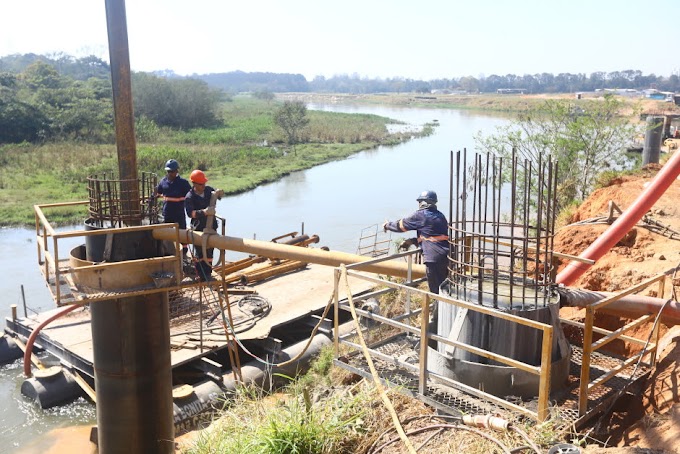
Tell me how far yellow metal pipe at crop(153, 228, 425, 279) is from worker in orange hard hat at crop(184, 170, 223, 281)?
49 cm

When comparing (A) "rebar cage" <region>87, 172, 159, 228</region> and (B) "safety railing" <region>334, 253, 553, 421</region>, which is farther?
(A) "rebar cage" <region>87, 172, 159, 228</region>

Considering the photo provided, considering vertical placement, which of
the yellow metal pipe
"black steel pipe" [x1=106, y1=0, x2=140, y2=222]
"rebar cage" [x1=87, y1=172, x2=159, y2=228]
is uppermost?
"black steel pipe" [x1=106, y1=0, x2=140, y2=222]

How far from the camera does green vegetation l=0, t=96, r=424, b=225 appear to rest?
1328 inches

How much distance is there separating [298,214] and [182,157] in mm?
15558

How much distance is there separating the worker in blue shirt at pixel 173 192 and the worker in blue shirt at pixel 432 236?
12.9ft

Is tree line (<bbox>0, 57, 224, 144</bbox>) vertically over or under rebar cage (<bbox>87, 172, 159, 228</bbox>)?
over

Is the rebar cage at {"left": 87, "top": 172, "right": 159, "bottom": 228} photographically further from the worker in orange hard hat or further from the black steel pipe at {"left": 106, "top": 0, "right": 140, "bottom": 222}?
the worker in orange hard hat

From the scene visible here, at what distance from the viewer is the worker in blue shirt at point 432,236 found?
25.0 ft

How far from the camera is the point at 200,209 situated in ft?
32.2

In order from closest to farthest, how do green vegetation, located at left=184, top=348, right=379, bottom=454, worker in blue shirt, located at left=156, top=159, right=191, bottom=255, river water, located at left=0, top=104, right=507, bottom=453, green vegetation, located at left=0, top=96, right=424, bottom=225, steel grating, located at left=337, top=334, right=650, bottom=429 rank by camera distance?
green vegetation, located at left=184, top=348, right=379, bottom=454
steel grating, located at left=337, top=334, right=650, bottom=429
worker in blue shirt, located at left=156, top=159, right=191, bottom=255
river water, located at left=0, top=104, right=507, bottom=453
green vegetation, located at left=0, top=96, right=424, bottom=225

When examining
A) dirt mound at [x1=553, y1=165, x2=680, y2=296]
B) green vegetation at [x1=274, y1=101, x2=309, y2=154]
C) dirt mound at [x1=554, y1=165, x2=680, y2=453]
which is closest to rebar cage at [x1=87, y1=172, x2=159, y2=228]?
dirt mound at [x1=553, y1=165, x2=680, y2=296]

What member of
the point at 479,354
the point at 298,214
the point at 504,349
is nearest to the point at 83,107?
the point at 298,214

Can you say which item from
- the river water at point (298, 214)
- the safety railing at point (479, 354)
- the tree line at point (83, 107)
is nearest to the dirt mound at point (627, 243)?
the safety railing at point (479, 354)

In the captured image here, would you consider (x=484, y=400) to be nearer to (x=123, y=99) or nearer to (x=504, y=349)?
(x=504, y=349)
